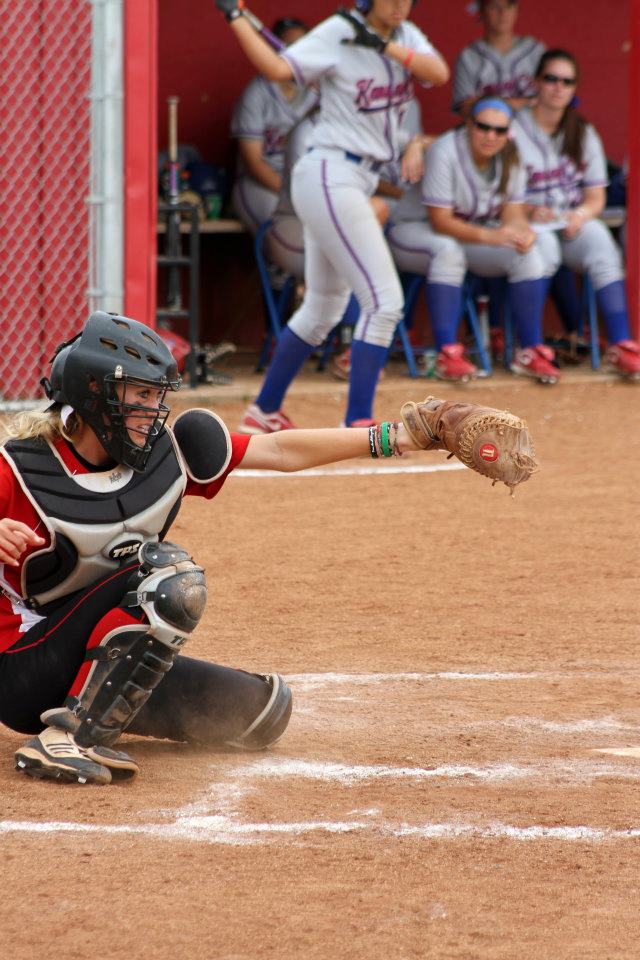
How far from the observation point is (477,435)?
11.0 ft

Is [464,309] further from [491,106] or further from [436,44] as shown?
[436,44]

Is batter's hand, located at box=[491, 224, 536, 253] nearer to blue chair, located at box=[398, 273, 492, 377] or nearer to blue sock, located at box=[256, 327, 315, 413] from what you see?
blue chair, located at box=[398, 273, 492, 377]

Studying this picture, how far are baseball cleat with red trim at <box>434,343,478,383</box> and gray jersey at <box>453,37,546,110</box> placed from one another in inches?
76.7

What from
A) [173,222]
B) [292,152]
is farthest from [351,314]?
[173,222]

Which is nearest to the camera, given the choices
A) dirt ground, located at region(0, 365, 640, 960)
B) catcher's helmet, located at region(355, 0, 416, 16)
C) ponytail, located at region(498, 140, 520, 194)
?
dirt ground, located at region(0, 365, 640, 960)

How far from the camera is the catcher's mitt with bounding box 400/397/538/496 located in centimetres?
336

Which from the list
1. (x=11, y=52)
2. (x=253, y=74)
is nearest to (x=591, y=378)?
(x=253, y=74)

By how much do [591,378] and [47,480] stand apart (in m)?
7.05

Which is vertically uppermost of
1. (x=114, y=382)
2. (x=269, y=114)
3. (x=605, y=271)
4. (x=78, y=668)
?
(x=269, y=114)

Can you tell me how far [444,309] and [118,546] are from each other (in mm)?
6231

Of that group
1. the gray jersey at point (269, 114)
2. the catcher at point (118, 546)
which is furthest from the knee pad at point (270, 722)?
the gray jersey at point (269, 114)

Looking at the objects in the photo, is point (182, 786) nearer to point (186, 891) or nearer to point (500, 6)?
point (186, 891)

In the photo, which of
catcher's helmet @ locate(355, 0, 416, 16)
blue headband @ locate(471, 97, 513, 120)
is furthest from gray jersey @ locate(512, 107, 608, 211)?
catcher's helmet @ locate(355, 0, 416, 16)

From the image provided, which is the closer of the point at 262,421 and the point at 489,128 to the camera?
the point at 262,421
